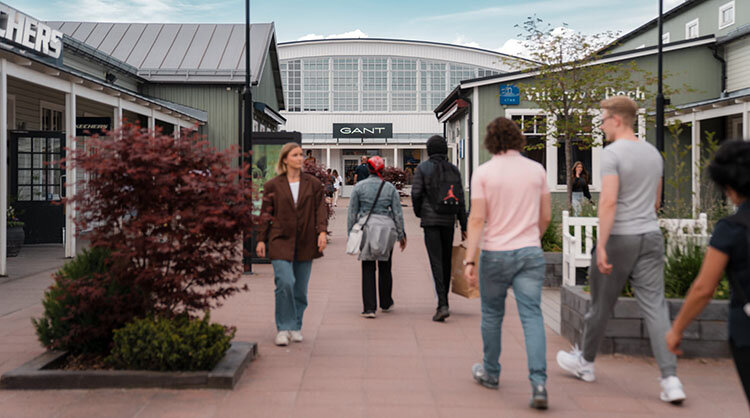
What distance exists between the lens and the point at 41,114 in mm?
16750

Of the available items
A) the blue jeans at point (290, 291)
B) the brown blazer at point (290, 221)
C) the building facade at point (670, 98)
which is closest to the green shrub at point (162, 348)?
the blue jeans at point (290, 291)

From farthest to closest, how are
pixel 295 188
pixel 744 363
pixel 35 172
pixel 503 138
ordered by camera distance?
1. pixel 35 172
2. pixel 295 188
3. pixel 503 138
4. pixel 744 363

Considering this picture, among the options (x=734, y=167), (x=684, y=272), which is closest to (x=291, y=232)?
(x=684, y=272)

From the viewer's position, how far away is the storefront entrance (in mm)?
14461

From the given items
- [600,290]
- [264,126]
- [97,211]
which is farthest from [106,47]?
[600,290]

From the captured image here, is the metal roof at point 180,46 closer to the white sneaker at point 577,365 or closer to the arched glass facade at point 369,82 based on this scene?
the arched glass facade at point 369,82

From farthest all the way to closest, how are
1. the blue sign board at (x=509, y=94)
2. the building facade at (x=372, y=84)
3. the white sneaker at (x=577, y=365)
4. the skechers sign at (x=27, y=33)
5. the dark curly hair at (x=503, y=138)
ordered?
the building facade at (x=372, y=84) < the blue sign board at (x=509, y=94) < the skechers sign at (x=27, y=33) < the white sneaker at (x=577, y=365) < the dark curly hair at (x=503, y=138)

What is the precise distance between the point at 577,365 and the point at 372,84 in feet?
137

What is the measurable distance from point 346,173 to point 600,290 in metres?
40.5

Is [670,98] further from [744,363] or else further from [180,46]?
[744,363]

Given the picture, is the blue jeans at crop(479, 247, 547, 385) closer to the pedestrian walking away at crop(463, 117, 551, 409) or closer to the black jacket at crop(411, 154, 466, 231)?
the pedestrian walking away at crop(463, 117, 551, 409)

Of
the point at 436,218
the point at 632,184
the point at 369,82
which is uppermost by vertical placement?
the point at 369,82

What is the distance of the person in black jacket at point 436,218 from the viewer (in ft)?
24.2

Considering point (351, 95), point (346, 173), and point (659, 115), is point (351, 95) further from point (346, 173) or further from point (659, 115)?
point (659, 115)
